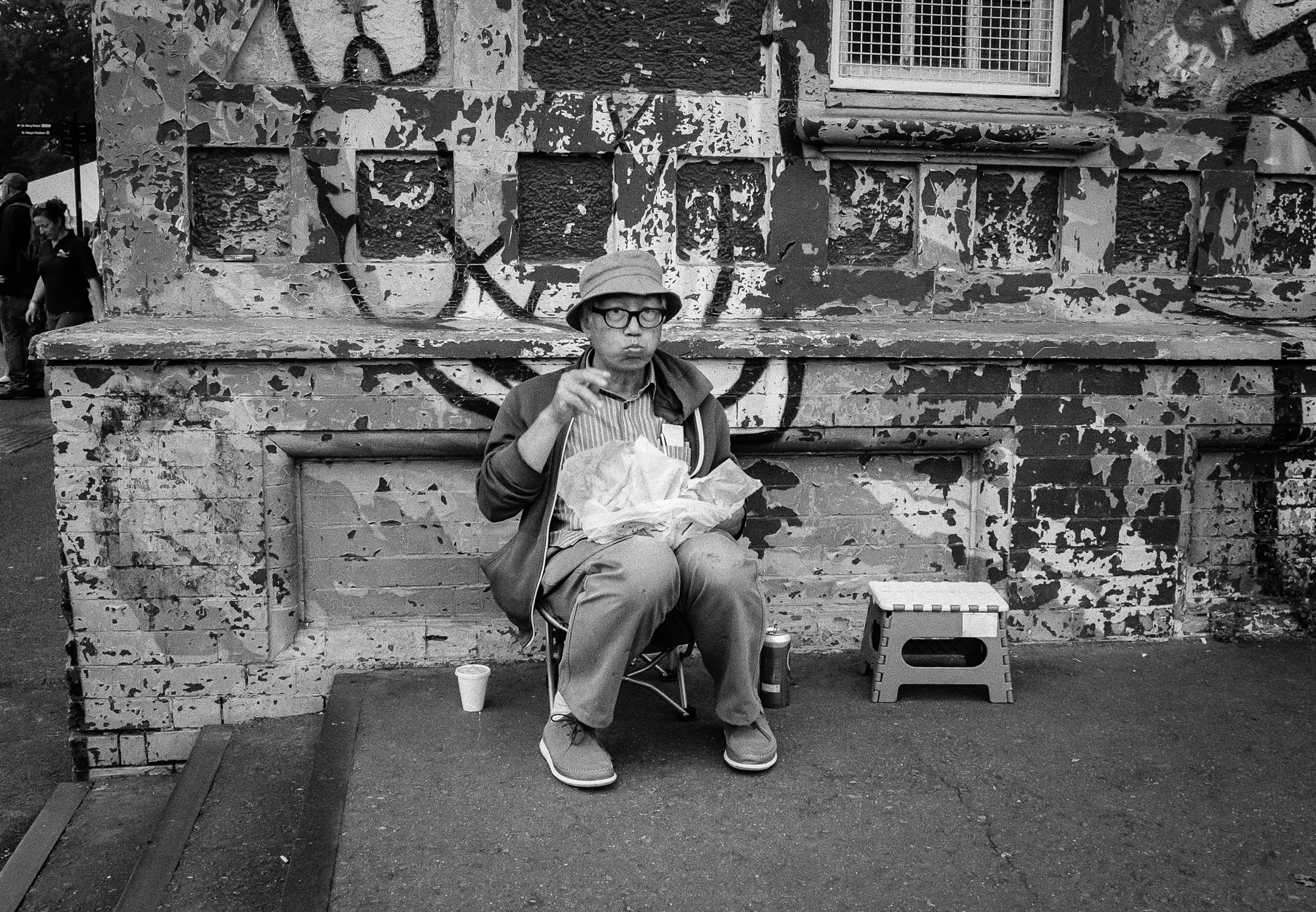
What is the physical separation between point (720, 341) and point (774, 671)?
122cm

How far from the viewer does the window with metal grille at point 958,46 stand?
188 inches

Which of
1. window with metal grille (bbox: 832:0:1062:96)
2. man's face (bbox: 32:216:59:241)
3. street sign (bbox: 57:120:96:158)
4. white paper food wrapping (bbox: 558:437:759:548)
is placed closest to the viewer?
white paper food wrapping (bbox: 558:437:759:548)

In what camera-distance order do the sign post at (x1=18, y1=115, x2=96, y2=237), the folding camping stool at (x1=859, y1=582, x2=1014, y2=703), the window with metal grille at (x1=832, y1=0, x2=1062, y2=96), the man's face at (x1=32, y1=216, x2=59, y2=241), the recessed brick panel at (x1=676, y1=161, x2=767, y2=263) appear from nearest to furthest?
the folding camping stool at (x1=859, y1=582, x2=1014, y2=703), the recessed brick panel at (x1=676, y1=161, x2=767, y2=263), the window with metal grille at (x1=832, y1=0, x2=1062, y2=96), the man's face at (x1=32, y1=216, x2=59, y2=241), the sign post at (x1=18, y1=115, x2=96, y2=237)

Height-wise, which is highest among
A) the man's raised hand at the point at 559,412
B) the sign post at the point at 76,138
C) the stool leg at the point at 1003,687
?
the sign post at the point at 76,138

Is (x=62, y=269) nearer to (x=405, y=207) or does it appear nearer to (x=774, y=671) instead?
(x=405, y=207)

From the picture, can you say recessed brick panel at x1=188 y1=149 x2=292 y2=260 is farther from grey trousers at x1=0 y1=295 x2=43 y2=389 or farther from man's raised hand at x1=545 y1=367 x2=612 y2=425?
grey trousers at x1=0 y1=295 x2=43 y2=389

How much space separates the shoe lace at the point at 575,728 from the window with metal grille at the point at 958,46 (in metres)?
2.79

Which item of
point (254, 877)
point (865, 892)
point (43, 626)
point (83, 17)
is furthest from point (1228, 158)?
point (83, 17)

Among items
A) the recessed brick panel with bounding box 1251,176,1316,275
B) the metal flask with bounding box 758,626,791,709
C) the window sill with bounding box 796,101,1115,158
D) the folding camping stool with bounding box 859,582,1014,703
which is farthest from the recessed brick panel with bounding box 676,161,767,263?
the recessed brick panel with bounding box 1251,176,1316,275

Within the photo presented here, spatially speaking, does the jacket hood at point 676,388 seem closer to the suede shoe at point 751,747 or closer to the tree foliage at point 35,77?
the suede shoe at point 751,747

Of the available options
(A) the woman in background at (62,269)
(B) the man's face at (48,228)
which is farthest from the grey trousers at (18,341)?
(B) the man's face at (48,228)

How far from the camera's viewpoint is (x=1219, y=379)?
15.5 feet

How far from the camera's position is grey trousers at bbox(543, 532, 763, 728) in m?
3.37

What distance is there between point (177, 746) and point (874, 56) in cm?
374
